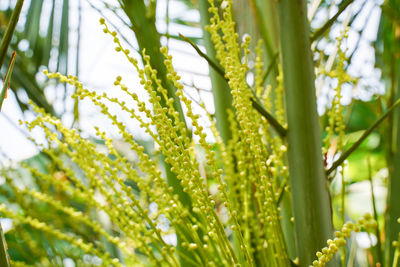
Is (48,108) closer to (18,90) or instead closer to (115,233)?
(18,90)

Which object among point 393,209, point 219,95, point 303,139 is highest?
point 219,95

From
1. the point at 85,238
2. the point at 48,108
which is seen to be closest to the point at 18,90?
the point at 48,108

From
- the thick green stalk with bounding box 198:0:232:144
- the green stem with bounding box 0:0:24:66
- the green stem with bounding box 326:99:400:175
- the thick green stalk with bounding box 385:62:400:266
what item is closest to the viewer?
the green stem with bounding box 0:0:24:66

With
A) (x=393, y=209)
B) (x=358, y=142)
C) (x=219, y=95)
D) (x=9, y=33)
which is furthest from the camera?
(x=219, y=95)

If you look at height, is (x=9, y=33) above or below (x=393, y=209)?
above

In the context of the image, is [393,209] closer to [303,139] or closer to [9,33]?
[303,139]

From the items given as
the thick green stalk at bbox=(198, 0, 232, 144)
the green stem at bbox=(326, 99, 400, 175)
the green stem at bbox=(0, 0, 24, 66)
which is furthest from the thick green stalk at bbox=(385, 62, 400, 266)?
the green stem at bbox=(0, 0, 24, 66)

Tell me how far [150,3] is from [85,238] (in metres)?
0.60

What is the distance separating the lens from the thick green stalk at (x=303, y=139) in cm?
53

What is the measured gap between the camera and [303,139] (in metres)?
0.55

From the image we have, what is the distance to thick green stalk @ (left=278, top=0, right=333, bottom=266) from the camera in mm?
532

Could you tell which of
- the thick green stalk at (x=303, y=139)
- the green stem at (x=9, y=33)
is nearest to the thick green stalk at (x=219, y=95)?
the thick green stalk at (x=303, y=139)

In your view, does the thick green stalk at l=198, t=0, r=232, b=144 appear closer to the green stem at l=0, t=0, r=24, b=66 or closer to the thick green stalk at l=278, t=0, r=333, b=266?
the thick green stalk at l=278, t=0, r=333, b=266

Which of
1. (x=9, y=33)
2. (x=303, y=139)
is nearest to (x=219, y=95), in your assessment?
(x=303, y=139)
